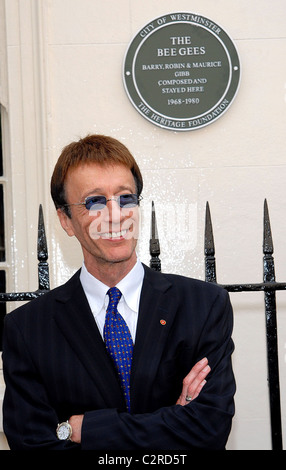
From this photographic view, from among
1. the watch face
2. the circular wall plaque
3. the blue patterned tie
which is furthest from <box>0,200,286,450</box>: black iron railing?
the circular wall plaque

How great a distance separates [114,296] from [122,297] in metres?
0.03

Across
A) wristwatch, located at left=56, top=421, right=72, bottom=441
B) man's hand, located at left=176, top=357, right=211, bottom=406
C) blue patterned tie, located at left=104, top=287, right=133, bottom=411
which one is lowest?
wristwatch, located at left=56, top=421, right=72, bottom=441

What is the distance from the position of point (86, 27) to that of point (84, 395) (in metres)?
2.43

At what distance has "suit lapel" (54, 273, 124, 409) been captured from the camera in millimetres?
2305

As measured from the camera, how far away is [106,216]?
2.37 metres

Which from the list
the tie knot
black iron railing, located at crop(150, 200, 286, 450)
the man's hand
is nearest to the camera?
the man's hand

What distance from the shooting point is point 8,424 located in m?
2.35

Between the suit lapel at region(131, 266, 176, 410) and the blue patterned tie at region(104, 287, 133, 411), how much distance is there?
0.04 metres

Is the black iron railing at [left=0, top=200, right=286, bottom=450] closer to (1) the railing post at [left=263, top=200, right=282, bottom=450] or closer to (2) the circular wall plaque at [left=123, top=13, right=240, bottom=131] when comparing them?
(1) the railing post at [left=263, top=200, right=282, bottom=450]

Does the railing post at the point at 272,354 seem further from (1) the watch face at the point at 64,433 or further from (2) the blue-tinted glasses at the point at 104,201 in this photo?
(1) the watch face at the point at 64,433

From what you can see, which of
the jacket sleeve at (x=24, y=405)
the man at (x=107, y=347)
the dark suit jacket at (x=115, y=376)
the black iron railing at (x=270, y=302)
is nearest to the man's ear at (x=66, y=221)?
the man at (x=107, y=347)

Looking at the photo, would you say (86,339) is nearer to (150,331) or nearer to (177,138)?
(150,331)

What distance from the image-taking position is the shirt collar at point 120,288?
2.45 metres
